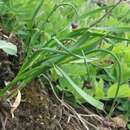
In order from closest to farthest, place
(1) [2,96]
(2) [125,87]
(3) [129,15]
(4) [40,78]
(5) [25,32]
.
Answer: (1) [2,96] → (2) [125,87] → (4) [40,78] → (5) [25,32] → (3) [129,15]

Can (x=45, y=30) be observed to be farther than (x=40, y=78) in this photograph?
Yes

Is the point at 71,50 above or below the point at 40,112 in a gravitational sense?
above

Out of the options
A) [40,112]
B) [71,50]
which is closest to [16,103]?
[40,112]

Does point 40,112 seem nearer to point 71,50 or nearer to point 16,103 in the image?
point 16,103

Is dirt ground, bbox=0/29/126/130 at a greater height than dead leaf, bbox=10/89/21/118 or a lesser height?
lesser

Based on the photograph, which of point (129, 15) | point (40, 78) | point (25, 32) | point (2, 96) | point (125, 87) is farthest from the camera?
point (129, 15)

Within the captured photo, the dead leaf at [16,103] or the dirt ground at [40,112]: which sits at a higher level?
the dead leaf at [16,103]

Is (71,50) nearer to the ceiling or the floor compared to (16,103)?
nearer to the ceiling

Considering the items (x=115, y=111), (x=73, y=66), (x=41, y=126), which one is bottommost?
(x=115, y=111)

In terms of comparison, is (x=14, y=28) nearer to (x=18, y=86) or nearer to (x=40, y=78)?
(x=40, y=78)

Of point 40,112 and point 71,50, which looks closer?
point 71,50

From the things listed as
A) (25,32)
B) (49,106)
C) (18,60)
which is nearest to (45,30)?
(25,32)
